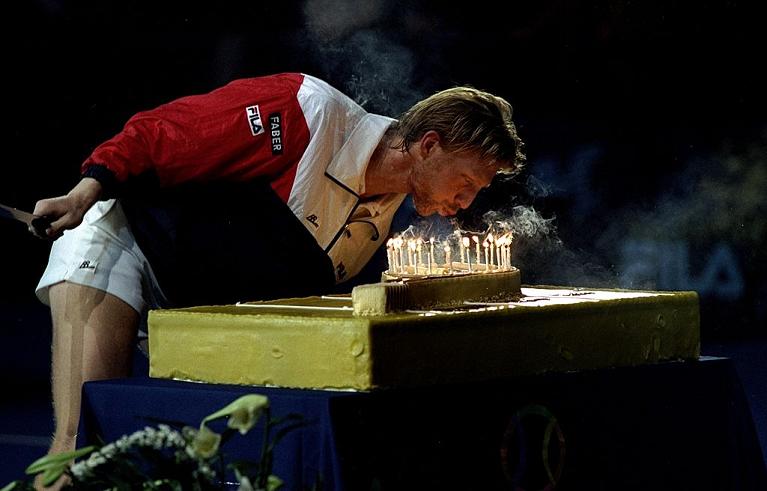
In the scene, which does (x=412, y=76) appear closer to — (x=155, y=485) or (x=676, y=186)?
(x=676, y=186)

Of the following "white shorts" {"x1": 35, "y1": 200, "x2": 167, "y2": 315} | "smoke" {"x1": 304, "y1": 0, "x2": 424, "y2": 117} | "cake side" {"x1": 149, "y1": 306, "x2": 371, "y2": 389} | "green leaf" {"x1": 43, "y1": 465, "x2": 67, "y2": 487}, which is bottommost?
"green leaf" {"x1": 43, "y1": 465, "x2": 67, "y2": 487}

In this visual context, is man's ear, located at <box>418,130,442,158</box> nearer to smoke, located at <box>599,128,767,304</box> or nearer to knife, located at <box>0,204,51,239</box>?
knife, located at <box>0,204,51,239</box>

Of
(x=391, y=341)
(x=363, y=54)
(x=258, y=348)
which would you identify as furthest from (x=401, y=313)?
(x=363, y=54)

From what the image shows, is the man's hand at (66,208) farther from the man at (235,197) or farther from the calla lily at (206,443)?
the calla lily at (206,443)

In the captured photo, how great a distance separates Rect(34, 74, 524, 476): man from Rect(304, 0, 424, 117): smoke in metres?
1.34

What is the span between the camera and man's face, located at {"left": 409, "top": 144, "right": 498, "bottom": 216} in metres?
2.86

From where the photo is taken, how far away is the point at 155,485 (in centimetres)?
194

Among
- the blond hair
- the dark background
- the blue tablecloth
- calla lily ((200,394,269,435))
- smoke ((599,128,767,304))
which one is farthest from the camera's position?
smoke ((599,128,767,304))

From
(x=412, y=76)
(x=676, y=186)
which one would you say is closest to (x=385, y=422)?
(x=412, y=76)

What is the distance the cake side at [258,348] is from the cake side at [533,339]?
5 centimetres

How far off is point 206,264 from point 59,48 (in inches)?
86.1

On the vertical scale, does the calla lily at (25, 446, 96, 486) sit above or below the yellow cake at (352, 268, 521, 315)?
below

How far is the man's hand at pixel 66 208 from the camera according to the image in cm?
245

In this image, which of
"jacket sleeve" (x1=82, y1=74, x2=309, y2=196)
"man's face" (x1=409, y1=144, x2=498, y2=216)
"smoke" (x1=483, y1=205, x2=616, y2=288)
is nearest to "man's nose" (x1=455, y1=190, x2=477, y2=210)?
"man's face" (x1=409, y1=144, x2=498, y2=216)
